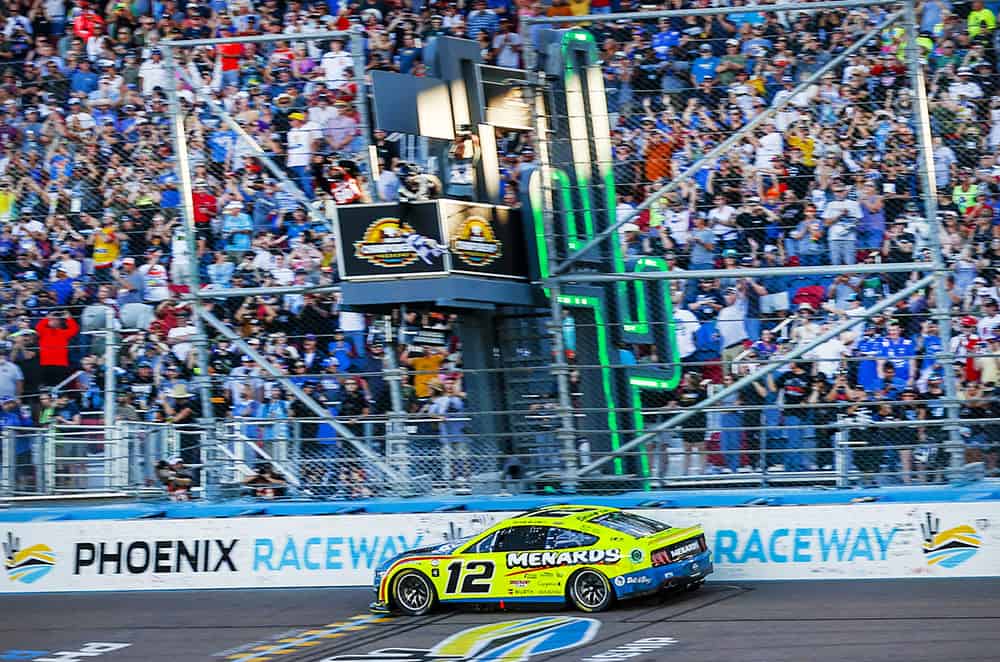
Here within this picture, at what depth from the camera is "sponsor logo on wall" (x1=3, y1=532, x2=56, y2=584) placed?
60.9 ft

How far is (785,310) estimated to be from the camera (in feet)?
51.2

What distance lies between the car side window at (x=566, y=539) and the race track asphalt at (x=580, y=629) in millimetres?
649

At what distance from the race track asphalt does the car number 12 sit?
0.27m

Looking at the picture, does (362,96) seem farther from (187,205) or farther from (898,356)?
(898,356)

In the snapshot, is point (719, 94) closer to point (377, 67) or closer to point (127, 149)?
point (377, 67)

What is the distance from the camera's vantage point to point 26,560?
61.2ft

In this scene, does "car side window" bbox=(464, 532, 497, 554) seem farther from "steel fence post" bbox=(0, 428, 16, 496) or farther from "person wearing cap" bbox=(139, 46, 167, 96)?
"person wearing cap" bbox=(139, 46, 167, 96)

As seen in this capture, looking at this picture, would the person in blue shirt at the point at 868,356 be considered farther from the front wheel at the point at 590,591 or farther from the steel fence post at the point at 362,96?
the steel fence post at the point at 362,96

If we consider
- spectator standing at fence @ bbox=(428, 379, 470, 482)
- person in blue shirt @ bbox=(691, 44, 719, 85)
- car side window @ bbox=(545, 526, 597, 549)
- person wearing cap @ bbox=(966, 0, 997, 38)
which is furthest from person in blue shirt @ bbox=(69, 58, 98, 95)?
person wearing cap @ bbox=(966, 0, 997, 38)

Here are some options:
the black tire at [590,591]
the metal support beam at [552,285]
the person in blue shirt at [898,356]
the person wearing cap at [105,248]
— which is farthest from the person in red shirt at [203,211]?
the person in blue shirt at [898,356]

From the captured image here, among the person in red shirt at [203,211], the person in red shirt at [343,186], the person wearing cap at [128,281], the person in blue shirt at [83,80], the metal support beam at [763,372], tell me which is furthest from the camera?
the person in blue shirt at [83,80]

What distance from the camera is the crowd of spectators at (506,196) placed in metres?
15.1

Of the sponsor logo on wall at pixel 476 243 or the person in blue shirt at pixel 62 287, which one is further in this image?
the person in blue shirt at pixel 62 287

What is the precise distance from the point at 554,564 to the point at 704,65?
5.10 m
